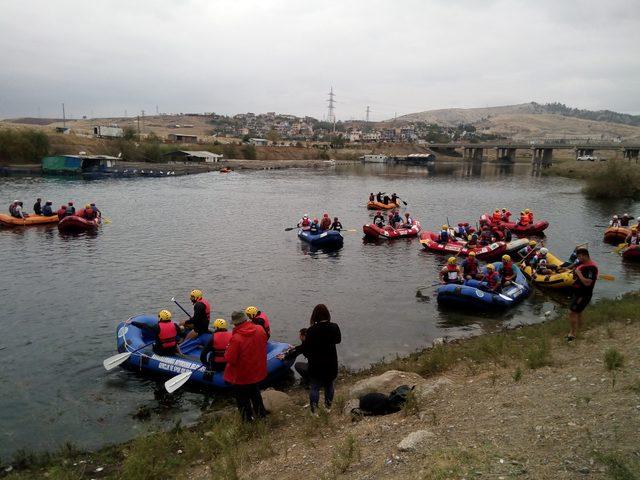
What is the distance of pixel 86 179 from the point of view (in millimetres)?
61906

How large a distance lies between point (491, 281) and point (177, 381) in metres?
11.0

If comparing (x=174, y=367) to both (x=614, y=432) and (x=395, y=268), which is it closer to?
(x=614, y=432)

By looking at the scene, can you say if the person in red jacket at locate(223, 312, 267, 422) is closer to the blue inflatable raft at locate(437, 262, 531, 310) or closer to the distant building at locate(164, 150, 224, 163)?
the blue inflatable raft at locate(437, 262, 531, 310)

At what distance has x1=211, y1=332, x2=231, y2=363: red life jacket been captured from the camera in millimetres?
9672

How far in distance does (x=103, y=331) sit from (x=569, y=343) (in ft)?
40.1

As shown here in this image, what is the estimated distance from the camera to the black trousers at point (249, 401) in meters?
7.84

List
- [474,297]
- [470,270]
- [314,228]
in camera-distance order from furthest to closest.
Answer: [314,228] → [470,270] → [474,297]

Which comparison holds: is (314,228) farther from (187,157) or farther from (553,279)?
(187,157)

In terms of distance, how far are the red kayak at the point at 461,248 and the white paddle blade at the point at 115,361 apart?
50.4 ft

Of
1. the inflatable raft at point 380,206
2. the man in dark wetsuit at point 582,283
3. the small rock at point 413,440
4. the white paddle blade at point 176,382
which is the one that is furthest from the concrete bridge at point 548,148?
the small rock at point 413,440

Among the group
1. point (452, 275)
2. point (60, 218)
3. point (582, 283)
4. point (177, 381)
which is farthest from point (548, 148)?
point (177, 381)

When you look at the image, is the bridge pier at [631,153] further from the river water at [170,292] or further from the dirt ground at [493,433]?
the dirt ground at [493,433]

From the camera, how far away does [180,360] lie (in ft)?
36.6

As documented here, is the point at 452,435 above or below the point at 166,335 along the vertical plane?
above
